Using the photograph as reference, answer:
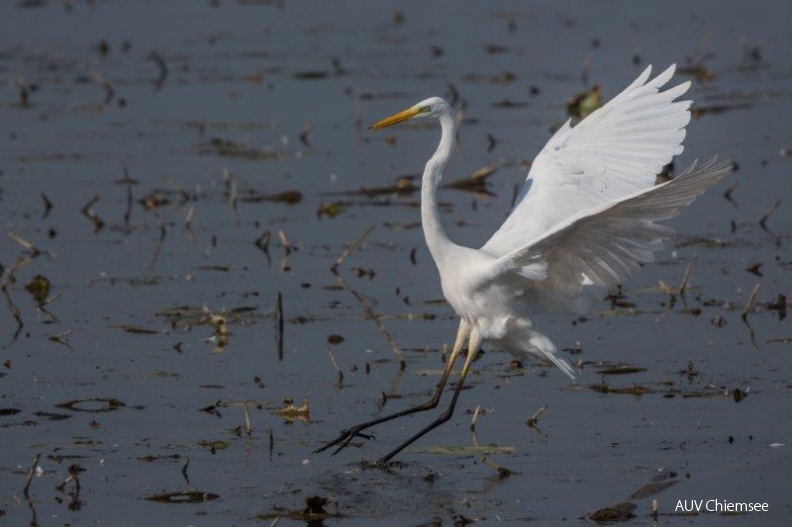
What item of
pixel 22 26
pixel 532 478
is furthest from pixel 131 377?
pixel 22 26

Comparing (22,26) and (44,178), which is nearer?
(44,178)

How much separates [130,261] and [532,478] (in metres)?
4.94

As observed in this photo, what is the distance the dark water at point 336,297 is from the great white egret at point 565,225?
0.55 metres

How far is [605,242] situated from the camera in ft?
23.9

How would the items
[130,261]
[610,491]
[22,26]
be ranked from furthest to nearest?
1. [22,26]
2. [130,261]
3. [610,491]

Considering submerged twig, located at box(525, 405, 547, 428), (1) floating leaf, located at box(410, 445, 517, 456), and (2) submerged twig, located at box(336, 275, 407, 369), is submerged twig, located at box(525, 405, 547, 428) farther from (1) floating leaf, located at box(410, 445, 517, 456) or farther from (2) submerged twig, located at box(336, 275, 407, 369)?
(2) submerged twig, located at box(336, 275, 407, 369)

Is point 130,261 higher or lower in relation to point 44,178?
lower

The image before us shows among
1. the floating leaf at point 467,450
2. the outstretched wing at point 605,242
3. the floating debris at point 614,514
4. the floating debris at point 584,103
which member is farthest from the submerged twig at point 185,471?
the floating debris at point 584,103

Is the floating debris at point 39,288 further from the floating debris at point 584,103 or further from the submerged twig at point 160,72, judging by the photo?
the submerged twig at point 160,72

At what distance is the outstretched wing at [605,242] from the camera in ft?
22.0

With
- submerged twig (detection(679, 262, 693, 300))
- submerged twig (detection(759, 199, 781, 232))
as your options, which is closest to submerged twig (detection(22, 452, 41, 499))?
submerged twig (detection(679, 262, 693, 300))

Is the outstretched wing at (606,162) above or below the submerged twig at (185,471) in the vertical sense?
above

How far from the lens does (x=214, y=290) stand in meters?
10.6

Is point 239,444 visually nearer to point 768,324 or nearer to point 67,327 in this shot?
point 67,327
